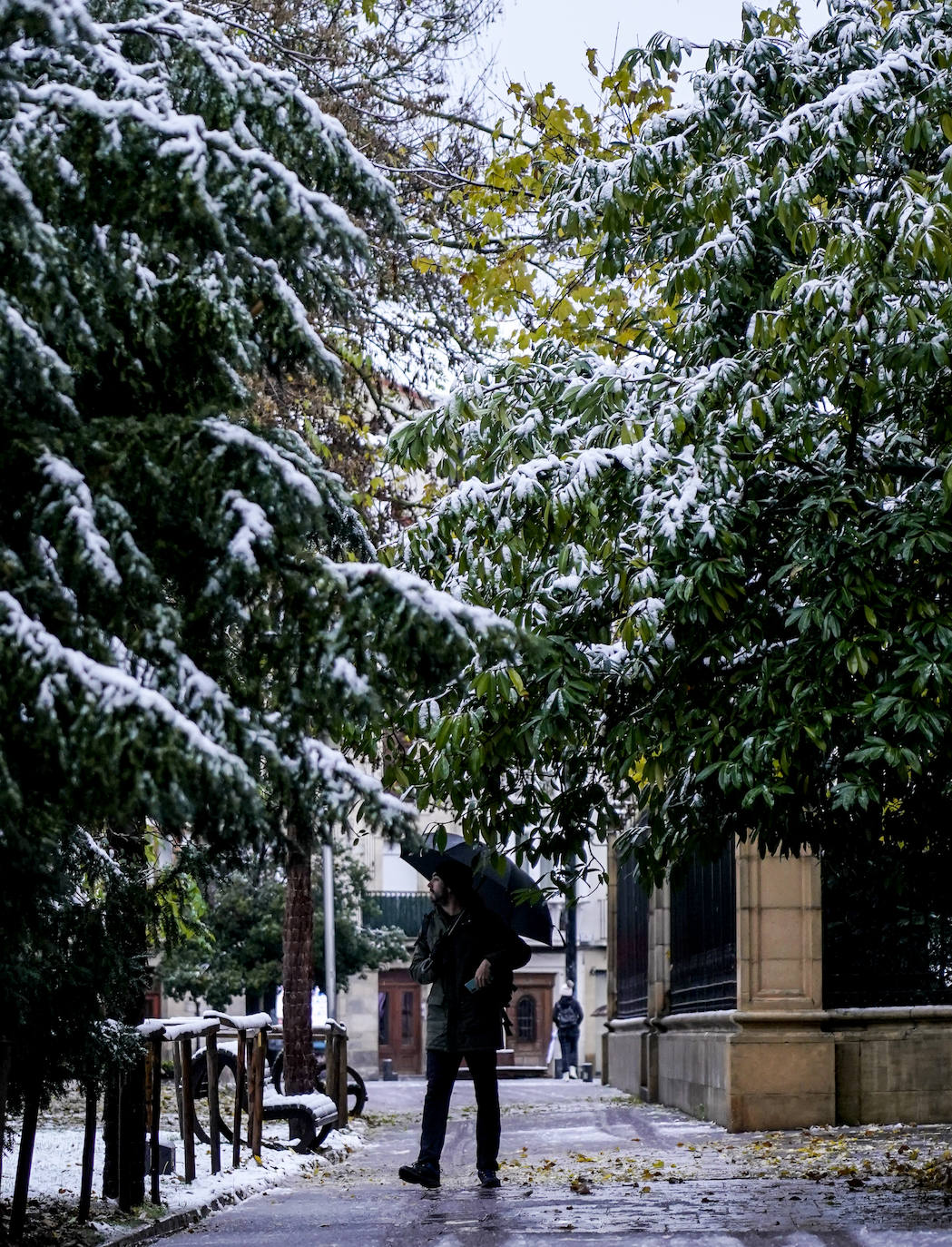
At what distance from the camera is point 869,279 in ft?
26.2

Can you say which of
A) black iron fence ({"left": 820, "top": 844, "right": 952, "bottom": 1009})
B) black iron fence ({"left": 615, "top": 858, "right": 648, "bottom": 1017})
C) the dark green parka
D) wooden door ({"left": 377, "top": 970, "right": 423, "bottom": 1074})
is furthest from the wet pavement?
wooden door ({"left": 377, "top": 970, "right": 423, "bottom": 1074})

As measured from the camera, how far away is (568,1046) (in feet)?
135

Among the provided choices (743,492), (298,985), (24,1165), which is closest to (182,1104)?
(24,1165)

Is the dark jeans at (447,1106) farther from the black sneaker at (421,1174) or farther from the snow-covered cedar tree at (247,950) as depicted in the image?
the snow-covered cedar tree at (247,950)

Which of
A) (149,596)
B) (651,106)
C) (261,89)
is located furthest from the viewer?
(651,106)

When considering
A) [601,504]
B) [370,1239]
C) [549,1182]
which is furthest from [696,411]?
[549,1182]

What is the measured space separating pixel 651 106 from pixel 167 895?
8192mm

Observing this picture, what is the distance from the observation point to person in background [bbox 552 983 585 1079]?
4022 centimetres

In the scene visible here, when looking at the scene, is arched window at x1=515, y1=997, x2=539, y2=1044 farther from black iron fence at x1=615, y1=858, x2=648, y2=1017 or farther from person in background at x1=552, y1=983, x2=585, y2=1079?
black iron fence at x1=615, y1=858, x2=648, y2=1017

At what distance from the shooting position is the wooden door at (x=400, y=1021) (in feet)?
179

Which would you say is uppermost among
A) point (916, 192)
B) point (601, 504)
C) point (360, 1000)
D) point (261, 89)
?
point (916, 192)

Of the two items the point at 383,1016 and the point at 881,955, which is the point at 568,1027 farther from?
the point at 881,955

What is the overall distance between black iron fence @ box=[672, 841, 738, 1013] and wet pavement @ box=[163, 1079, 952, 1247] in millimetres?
1397

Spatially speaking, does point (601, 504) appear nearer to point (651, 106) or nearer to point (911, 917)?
point (651, 106)
